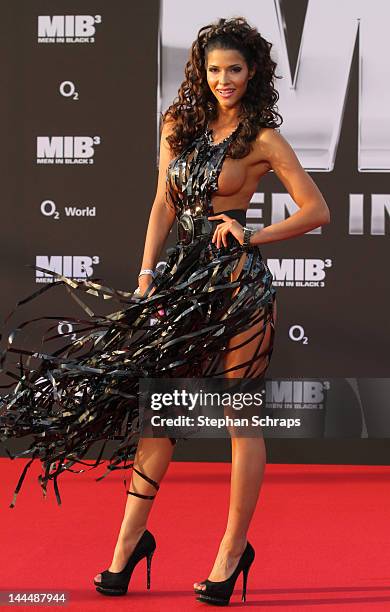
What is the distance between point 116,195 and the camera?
17.9ft

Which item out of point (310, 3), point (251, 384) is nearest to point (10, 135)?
point (310, 3)

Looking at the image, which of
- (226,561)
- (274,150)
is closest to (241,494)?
(226,561)

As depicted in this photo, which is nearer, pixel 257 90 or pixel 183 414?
pixel 183 414

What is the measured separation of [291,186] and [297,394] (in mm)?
579

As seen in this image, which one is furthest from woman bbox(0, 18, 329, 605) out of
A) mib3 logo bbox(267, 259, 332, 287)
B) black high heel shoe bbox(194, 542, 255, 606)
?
mib3 logo bbox(267, 259, 332, 287)

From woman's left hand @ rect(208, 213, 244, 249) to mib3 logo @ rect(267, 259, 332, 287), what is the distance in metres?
2.50

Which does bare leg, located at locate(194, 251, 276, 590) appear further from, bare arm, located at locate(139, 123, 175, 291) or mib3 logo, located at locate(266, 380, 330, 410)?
bare arm, located at locate(139, 123, 175, 291)

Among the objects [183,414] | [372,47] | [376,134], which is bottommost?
[183,414]

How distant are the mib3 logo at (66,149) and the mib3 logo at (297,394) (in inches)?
117

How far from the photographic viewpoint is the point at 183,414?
8.53ft

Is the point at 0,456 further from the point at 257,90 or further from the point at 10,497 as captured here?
the point at 257,90

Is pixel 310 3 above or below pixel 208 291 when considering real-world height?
above

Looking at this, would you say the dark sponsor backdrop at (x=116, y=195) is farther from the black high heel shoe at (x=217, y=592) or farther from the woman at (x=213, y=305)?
the black high heel shoe at (x=217, y=592)

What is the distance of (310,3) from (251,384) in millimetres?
Answer: 3101
